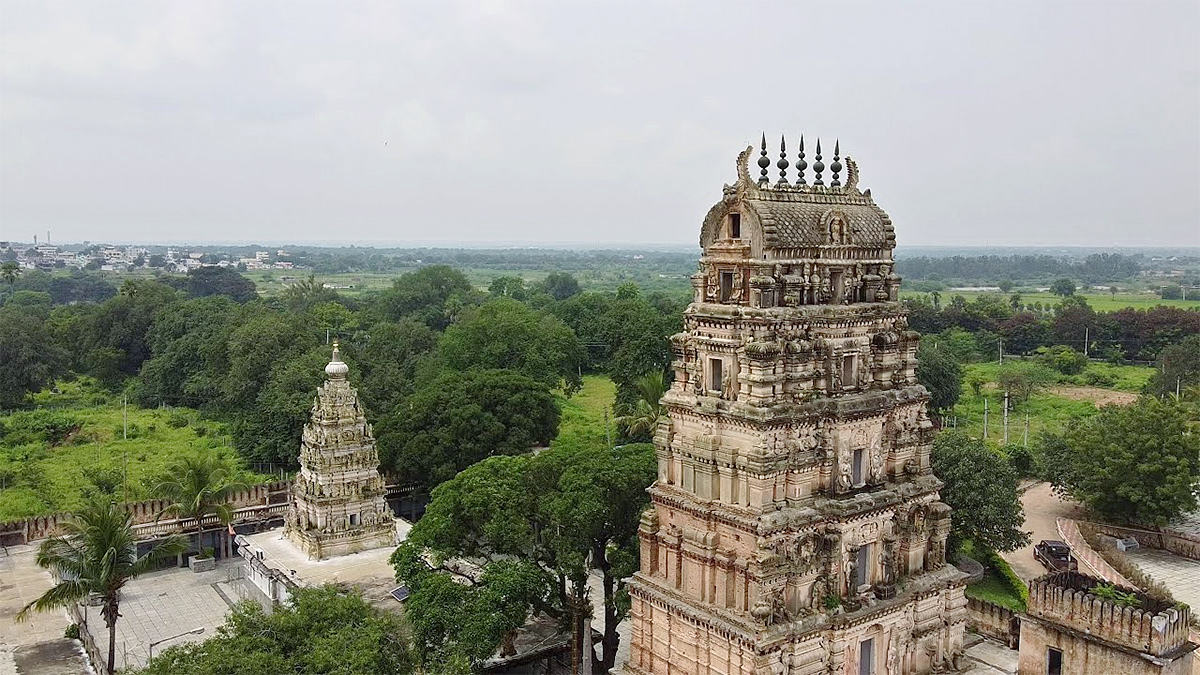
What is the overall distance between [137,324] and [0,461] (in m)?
30.9

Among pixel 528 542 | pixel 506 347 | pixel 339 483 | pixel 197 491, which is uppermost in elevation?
pixel 506 347

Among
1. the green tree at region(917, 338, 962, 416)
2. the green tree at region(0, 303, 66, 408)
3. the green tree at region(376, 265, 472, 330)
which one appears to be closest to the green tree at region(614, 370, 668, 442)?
the green tree at region(917, 338, 962, 416)

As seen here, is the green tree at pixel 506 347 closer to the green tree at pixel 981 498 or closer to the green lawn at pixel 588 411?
the green lawn at pixel 588 411

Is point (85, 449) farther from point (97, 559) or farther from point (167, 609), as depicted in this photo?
point (97, 559)

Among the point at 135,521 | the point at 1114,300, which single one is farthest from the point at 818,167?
the point at 1114,300

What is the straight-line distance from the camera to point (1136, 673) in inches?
785

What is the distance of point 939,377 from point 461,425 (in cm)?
3001

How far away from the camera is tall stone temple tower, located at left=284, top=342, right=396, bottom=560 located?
32.8 m

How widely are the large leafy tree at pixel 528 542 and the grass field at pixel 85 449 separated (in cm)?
1675

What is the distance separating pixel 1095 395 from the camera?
67.6 meters

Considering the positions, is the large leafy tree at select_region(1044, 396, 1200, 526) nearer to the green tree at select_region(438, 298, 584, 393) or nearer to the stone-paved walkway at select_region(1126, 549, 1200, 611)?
the stone-paved walkway at select_region(1126, 549, 1200, 611)

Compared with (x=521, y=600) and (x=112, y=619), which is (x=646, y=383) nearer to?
(x=521, y=600)

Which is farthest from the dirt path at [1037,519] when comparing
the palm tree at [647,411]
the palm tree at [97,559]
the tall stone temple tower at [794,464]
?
the palm tree at [97,559]

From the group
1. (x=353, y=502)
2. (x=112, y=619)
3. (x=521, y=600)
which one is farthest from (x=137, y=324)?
(x=521, y=600)
